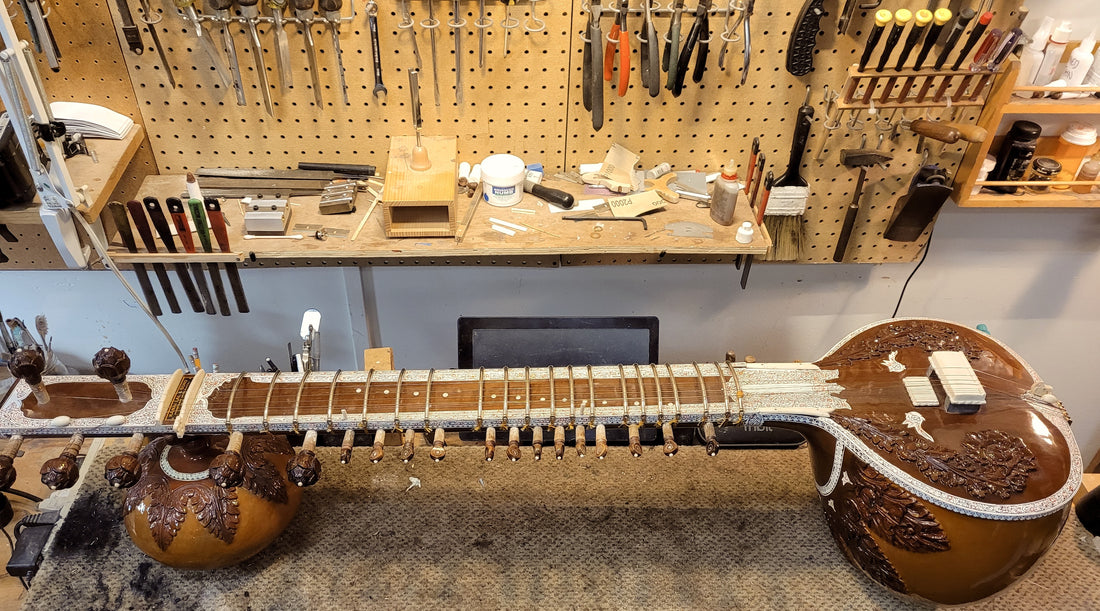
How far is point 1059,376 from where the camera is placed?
9.49 feet

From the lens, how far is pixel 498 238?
199 centimetres

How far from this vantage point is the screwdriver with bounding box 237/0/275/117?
1.80 meters

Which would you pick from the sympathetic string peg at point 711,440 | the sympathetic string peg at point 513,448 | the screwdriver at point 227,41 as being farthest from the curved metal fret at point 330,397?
the sympathetic string peg at point 711,440

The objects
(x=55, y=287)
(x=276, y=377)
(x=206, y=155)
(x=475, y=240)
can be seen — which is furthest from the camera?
(x=55, y=287)

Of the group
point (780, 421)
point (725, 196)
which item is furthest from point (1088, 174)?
point (780, 421)

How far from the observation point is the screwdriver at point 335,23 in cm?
182

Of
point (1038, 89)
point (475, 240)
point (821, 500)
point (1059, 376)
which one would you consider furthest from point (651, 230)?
point (1059, 376)

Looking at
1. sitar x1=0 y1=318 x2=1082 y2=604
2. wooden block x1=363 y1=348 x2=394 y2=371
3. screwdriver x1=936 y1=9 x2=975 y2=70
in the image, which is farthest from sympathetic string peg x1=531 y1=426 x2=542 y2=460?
screwdriver x1=936 y1=9 x2=975 y2=70

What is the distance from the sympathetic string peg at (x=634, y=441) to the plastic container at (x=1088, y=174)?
5.11 ft

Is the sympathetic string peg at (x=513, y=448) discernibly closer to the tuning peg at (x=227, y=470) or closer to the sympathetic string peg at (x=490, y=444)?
the sympathetic string peg at (x=490, y=444)

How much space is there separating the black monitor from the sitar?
0.34 meters

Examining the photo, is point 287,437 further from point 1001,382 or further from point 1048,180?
point 1048,180

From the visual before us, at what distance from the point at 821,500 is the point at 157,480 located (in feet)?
5.72

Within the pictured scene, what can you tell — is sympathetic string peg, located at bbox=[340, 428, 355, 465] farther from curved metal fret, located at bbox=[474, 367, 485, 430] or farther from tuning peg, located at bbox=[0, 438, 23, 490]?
tuning peg, located at bbox=[0, 438, 23, 490]
